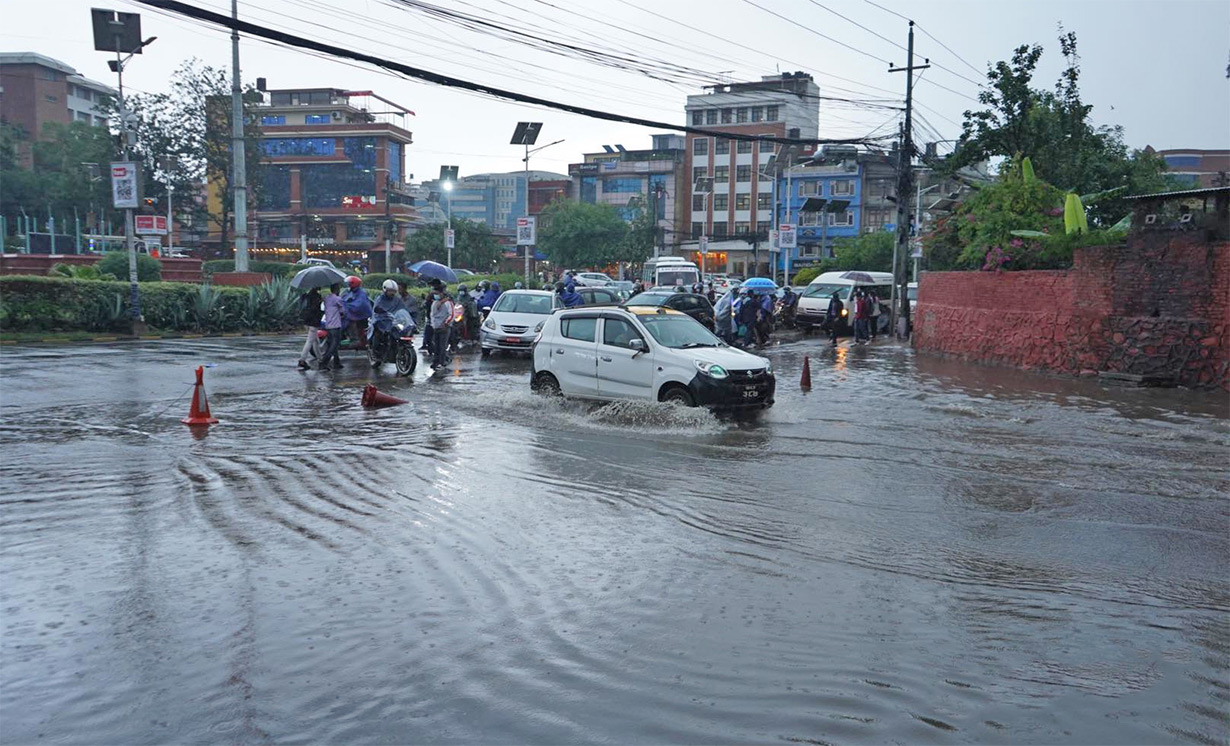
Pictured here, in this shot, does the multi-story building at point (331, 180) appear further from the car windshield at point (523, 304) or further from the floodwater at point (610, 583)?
the floodwater at point (610, 583)

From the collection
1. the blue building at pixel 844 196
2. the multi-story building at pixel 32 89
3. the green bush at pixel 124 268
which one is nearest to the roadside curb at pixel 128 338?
the green bush at pixel 124 268

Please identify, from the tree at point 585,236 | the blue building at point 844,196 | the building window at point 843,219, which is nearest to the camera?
Answer: the blue building at point 844,196

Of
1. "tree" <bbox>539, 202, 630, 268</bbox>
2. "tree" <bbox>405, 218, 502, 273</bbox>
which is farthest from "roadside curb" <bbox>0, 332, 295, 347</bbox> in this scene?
"tree" <bbox>539, 202, 630, 268</bbox>

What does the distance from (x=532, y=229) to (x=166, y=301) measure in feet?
54.3

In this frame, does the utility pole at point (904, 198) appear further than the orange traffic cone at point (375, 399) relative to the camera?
Yes

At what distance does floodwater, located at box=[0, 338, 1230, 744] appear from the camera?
15.0 ft

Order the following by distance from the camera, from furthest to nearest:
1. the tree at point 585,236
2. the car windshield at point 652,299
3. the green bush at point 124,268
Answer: the tree at point 585,236, the green bush at point 124,268, the car windshield at point 652,299

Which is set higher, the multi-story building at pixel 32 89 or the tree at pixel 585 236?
the multi-story building at pixel 32 89

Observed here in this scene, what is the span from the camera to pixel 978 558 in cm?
718

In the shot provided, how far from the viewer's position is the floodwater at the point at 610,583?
4.57 metres

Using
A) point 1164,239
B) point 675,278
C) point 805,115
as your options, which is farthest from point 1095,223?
point 805,115

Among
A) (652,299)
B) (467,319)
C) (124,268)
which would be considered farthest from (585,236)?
(467,319)

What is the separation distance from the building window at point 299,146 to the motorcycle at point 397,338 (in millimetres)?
83587

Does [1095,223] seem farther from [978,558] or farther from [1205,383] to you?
[978,558]
